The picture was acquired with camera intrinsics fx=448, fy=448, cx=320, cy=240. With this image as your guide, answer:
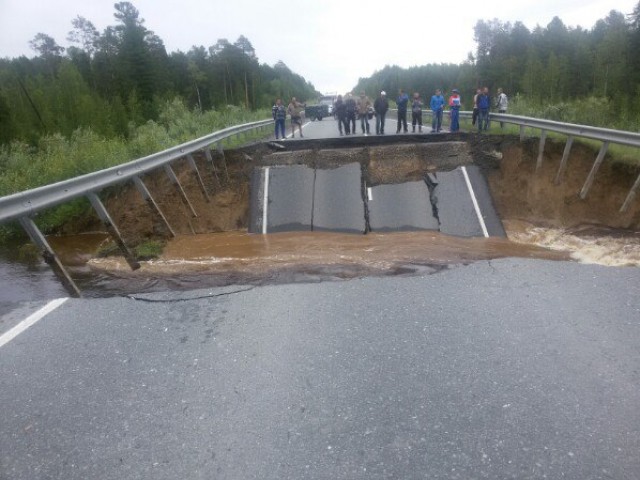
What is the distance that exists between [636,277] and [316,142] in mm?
9322

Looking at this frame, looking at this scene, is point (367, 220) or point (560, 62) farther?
point (560, 62)

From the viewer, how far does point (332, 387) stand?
318 cm

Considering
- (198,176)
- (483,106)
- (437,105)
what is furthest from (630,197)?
(198,176)

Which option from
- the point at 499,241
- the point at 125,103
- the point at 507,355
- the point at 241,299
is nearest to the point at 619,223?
the point at 499,241

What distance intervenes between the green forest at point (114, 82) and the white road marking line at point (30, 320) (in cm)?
2423

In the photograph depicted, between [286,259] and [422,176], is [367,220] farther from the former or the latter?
[286,259]

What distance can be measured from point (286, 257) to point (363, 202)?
411 cm

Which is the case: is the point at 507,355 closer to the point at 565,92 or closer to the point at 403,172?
the point at 403,172

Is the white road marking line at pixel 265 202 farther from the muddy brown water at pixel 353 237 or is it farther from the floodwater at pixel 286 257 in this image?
the floodwater at pixel 286 257

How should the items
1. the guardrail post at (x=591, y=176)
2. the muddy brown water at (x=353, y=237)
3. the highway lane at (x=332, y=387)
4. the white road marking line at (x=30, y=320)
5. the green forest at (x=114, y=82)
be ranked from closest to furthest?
the highway lane at (x=332, y=387) → the white road marking line at (x=30, y=320) → the muddy brown water at (x=353, y=237) → the guardrail post at (x=591, y=176) → the green forest at (x=114, y=82)

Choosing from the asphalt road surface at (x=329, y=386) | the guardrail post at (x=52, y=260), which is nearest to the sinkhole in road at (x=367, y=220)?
the guardrail post at (x=52, y=260)

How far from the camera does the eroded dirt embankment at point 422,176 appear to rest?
32.5ft

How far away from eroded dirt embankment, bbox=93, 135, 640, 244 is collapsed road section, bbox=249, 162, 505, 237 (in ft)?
1.14

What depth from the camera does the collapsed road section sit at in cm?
1005
